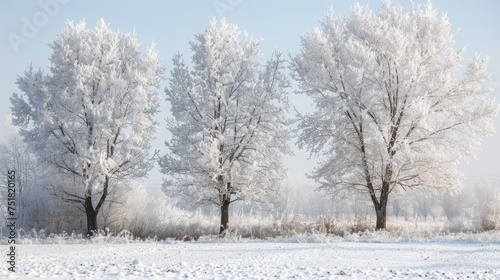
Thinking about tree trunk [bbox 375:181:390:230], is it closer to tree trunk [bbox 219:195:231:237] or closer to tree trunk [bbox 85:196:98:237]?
tree trunk [bbox 219:195:231:237]

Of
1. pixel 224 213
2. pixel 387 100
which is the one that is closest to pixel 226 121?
pixel 224 213

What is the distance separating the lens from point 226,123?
2184 cm

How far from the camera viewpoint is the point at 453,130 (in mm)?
22188

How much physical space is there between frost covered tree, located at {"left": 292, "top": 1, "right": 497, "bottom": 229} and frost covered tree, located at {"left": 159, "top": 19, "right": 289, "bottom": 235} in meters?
2.03

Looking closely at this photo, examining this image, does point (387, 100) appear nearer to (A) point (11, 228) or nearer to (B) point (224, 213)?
(B) point (224, 213)

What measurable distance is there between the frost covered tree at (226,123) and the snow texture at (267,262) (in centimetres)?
722

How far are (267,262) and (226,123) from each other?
11641 millimetres

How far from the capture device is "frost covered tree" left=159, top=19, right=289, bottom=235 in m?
21.2

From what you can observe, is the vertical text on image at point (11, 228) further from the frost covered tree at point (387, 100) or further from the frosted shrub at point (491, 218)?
the frosted shrub at point (491, 218)

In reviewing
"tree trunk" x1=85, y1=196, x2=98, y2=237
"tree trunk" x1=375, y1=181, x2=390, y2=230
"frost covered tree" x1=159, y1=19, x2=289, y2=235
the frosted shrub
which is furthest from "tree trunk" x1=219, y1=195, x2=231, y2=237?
the frosted shrub

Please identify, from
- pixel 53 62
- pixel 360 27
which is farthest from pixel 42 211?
pixel 360 27

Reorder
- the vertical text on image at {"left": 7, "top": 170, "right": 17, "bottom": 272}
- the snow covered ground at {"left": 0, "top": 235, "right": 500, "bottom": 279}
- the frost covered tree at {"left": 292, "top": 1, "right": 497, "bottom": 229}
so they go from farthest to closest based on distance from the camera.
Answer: the frost covered tree at {"left": 292, "top": 1, "right": 497, "bottom": 229}
the vertical text on image at {"left": 7, "top": 170, "right": 17, "bottom": 272}
the snow covered ground at {"left": 0, "top": 235, "right": 500, "bottom": 279}

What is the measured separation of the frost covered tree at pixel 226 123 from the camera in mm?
21250

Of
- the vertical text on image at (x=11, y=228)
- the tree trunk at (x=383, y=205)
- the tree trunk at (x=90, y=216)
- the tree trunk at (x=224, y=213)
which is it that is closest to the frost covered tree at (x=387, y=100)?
the tree trunk at (x=383, y=205)
